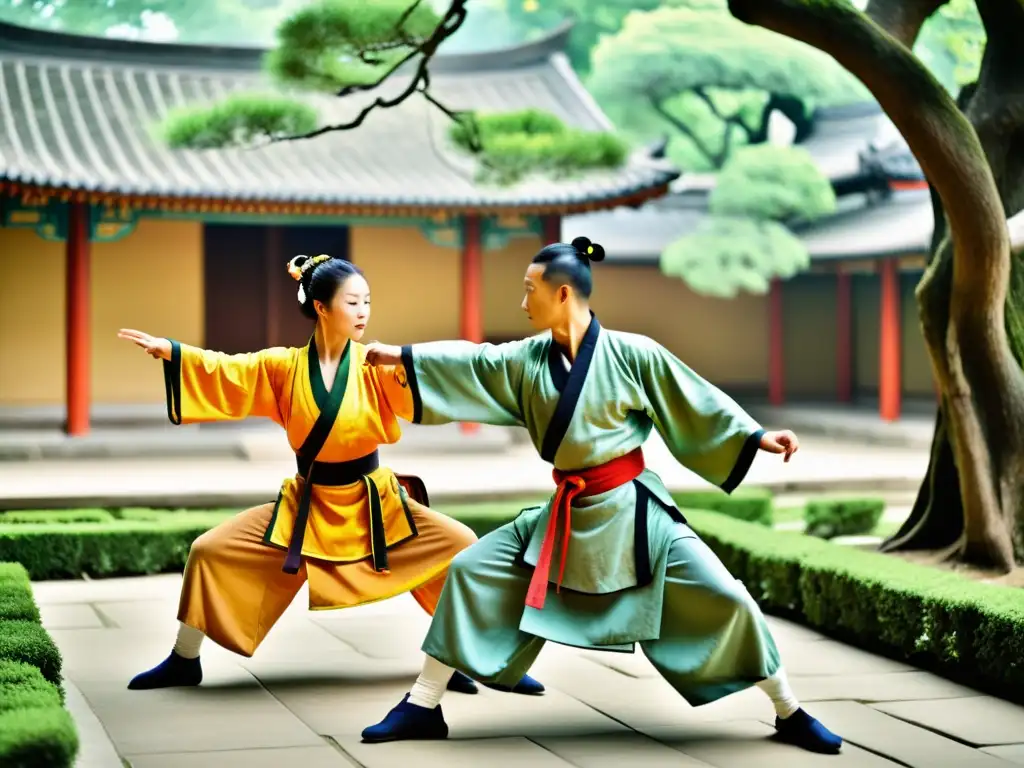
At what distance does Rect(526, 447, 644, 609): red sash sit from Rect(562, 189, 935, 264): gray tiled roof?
1510 centimetres

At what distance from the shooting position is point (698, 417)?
475 cm

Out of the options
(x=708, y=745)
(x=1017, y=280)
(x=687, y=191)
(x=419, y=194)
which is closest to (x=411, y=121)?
(x=419, y=194)

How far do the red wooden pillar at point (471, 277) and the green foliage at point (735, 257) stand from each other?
451 cm

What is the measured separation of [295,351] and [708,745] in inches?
78.6

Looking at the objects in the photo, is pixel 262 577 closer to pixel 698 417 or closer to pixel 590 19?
pixel 698 417

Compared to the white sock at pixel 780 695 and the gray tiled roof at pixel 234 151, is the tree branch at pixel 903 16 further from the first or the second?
the gray tiled roof at pixel 234 151

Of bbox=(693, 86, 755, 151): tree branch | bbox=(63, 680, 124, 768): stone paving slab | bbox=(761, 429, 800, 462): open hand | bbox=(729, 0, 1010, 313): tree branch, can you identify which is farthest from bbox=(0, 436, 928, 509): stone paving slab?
bbox=(693, 86, 755, 151): tree branch

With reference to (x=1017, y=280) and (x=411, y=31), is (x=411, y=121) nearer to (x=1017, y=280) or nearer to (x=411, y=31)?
(x=411, y=31)

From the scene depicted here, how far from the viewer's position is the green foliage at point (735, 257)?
2047 centimetres

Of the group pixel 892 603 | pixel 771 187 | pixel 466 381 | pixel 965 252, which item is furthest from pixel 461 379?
pixel 771 187

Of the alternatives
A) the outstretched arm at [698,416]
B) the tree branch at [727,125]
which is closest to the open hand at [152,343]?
the outstretched arm at [698,416]

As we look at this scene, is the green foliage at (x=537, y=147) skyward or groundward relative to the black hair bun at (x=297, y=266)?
skyward

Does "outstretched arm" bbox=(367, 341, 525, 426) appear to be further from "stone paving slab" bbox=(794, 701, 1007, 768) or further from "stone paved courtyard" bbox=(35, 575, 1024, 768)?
"stone paving slab" bbox=(794, 701, 1007, 768)

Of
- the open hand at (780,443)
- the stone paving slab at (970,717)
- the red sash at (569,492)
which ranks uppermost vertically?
the open hand at (780,443)
